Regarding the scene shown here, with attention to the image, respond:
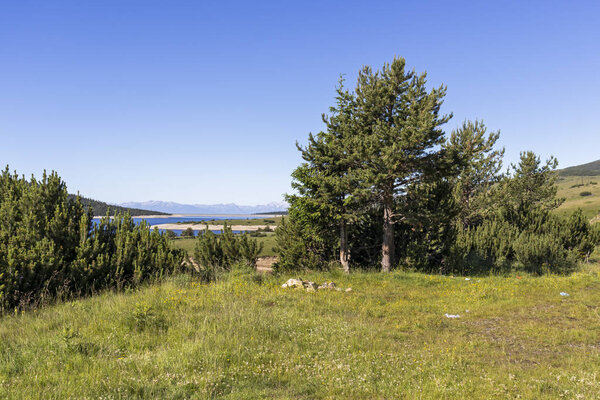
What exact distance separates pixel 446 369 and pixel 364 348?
5.13 feet

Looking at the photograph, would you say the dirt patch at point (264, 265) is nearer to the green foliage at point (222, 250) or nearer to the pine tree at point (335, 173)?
the green foliage at point (222, 250)

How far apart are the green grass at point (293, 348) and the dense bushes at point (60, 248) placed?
1913 millimetres

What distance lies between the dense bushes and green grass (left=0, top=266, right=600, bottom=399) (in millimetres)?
1913

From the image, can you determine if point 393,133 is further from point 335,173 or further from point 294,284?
point 294,284

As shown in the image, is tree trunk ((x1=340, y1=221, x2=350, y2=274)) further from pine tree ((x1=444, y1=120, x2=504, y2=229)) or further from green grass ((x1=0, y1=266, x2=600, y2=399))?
pine tree ((x1=444, y1=120, x2=504, y2=229))

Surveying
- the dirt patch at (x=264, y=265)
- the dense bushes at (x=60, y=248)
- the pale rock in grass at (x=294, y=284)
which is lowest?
the dirt patch at (x=264, y=265)

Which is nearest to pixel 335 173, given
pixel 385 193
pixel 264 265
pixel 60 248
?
pixel 385 193

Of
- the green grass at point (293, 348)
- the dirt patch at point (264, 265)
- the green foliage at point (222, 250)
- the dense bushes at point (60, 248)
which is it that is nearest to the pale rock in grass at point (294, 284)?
the green grass at point (293, 348)

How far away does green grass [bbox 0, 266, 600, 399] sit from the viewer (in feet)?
15.5

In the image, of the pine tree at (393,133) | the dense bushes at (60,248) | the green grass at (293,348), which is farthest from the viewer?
the pine tree at (393,133)

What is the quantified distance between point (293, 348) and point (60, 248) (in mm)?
A: 9190

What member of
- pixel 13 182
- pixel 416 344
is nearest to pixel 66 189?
pixel 13 182

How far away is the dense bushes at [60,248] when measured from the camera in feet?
31.6

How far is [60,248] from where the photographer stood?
35.1 feet
